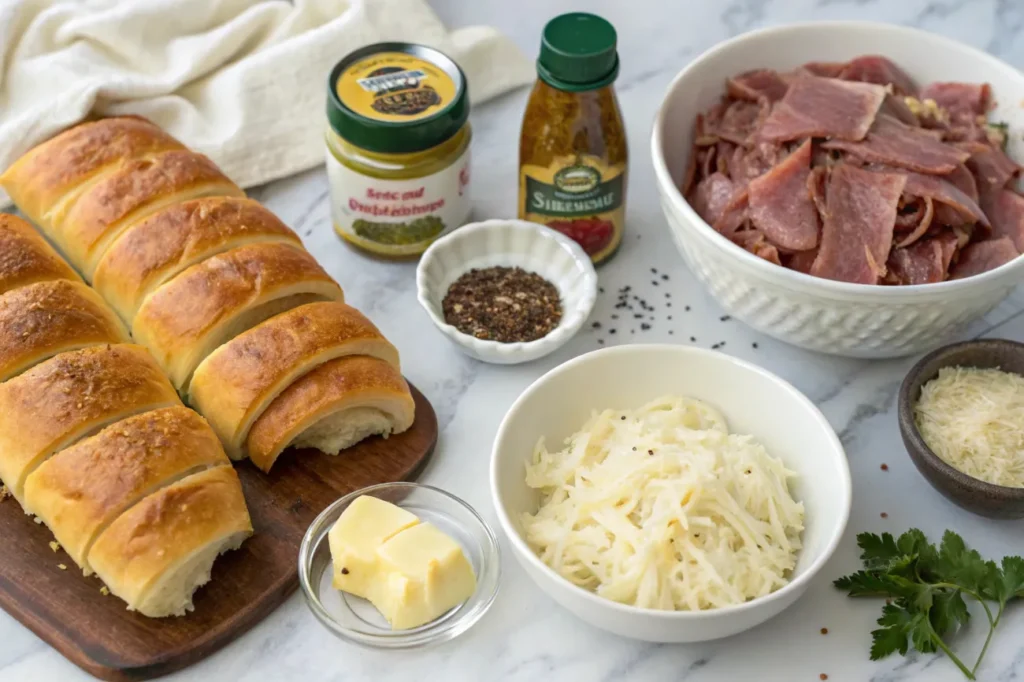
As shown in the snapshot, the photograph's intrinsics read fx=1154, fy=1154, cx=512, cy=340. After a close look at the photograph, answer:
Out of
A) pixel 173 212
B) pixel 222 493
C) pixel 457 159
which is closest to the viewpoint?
pixel 222 493

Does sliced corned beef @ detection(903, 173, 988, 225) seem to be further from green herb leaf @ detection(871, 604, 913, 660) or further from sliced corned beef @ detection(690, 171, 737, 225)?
green herb leaf @ detection(871, 604, 913, 660)

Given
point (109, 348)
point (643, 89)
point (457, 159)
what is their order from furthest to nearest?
point (643, 89), point (457, 159), point (109, 348)

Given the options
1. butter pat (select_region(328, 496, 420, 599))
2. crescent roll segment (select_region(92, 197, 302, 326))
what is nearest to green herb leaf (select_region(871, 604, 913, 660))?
butter pat (select_region(328, 496, 420, 599))

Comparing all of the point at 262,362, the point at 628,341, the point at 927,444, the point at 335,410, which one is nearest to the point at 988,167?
the point at 927,444

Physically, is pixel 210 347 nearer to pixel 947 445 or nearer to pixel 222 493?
pixel 222 493

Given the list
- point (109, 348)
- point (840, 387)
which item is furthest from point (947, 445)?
point (109, 348)

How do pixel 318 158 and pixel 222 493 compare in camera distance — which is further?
A: pixel 318 158
